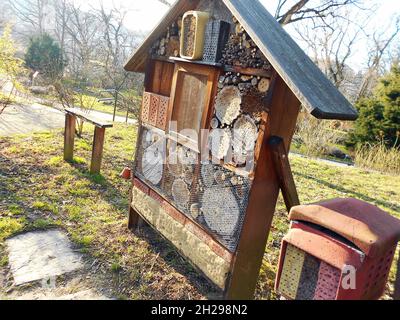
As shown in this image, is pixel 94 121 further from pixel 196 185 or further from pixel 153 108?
pixel 196 185

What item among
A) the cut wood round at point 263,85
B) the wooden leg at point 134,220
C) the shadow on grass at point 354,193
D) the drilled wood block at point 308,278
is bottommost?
the wooden leg at point 134,220

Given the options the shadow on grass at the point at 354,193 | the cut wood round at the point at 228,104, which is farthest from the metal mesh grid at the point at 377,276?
the shadow on grass at the point at 354,193

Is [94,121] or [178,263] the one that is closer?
[178,263]

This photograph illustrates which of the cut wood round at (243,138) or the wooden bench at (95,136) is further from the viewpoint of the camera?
the wooden bench at (95,136)

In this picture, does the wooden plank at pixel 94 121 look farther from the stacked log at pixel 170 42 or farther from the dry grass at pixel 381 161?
the dry grass at pixel 381 161

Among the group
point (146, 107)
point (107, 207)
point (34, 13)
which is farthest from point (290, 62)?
point (34, 13)

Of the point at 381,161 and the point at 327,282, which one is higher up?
the point at 327,282

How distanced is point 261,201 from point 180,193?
0.96 meters

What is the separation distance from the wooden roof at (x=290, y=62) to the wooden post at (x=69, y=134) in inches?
156

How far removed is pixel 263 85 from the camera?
246 centimetres

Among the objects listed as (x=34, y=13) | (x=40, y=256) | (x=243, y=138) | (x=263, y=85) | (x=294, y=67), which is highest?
(x=34, y=13)

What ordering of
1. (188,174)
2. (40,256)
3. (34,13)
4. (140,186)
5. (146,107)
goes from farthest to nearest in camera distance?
(34,13) → (140,186) → (146,107) → (40,256) → (188,174)

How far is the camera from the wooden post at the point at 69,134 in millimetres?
6336

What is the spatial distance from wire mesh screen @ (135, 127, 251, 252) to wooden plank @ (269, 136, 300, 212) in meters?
0.28
